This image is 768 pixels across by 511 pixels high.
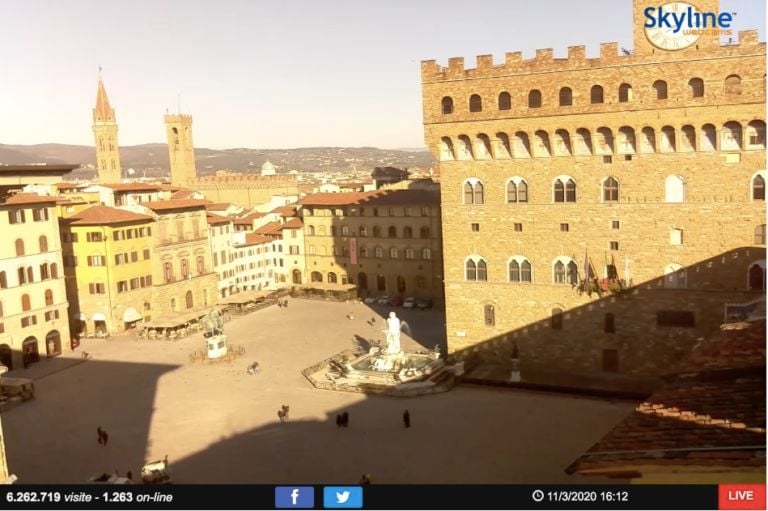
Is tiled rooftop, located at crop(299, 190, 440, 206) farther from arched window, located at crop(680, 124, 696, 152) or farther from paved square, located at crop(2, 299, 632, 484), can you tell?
arched window, located at crop(680, 124, 696, 152)

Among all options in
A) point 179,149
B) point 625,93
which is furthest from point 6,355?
point 179,149

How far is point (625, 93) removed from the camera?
29812 millimetres

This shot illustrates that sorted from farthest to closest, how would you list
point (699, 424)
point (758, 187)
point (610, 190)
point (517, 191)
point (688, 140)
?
point (517, 191), point (610, 190), point (688, 140), point (758, 187), point (699, 424)

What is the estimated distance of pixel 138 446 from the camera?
2831cm

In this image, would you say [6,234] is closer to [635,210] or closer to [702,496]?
[635,210]

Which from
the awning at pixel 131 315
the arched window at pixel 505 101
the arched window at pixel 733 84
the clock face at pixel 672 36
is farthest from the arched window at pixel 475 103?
the awning at pixel 131 315

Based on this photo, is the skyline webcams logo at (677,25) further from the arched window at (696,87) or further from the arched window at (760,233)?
the arched window at (760,233)

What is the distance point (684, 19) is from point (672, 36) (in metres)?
0.98

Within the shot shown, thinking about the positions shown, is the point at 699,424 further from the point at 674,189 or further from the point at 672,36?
the point at 672,36

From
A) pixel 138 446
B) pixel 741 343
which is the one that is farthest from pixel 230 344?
pixel 741 343

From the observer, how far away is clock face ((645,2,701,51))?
1119 inches

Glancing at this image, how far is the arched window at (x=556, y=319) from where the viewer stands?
108 ft

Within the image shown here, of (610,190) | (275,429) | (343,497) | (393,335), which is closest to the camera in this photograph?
(343,497)

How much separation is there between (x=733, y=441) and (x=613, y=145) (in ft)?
74.5
